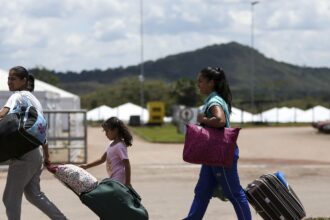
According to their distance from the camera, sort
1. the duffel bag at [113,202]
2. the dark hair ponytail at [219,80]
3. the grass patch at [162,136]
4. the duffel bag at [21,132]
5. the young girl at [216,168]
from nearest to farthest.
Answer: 1. the duffel bag at [113,202]
2. the duffel bag at [21,132]
3. the young girl at [216,168]
4. the dark hair ponytail at [219,80]
5. the grass patch at [162,136]

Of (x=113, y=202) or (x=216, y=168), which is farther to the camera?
(x=216, y=168)

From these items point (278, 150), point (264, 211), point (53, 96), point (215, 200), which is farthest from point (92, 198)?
point (53, 96)

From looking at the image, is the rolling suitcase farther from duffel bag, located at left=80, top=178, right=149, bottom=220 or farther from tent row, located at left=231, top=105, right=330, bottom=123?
tent row, located at left=231, top=105, right=330, bottom=123

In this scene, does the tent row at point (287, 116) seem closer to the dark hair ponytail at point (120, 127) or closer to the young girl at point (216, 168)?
the dark hair ponytail at point (120, 127)

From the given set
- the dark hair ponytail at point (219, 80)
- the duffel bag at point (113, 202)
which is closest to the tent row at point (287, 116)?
the dark hair ponytail at point (219, 80)

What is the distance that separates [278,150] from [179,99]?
87.7 metres

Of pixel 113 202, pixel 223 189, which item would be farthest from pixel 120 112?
pixel 113 202

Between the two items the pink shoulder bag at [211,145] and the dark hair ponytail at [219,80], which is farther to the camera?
the dark hair ponytail at [219,80]

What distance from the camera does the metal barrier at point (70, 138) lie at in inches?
784

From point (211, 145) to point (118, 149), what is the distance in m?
1.13

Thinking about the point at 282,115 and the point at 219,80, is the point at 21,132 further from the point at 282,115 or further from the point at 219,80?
the point at 282,115

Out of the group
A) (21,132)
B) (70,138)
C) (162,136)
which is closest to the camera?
(21,132)

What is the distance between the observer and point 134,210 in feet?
25.3

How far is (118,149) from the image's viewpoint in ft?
28.0
